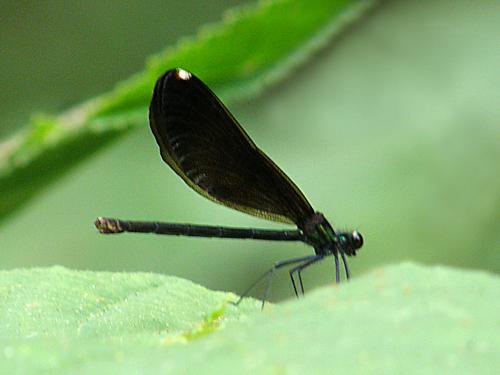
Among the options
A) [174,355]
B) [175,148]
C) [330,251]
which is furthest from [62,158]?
[174,355]

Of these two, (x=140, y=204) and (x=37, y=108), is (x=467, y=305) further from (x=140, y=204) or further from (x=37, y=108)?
(x=37, y=108)

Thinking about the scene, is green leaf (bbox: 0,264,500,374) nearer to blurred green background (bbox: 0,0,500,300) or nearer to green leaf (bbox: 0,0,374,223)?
green leaf (bbox: 0,0,374,223)

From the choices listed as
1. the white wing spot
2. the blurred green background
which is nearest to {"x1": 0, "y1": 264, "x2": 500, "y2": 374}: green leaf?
the white wing spot

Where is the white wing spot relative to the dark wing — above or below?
above

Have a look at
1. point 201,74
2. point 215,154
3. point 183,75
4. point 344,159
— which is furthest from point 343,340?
point 344,159

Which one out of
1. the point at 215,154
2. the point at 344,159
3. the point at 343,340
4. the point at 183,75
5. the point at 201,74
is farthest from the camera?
the point at 344,159

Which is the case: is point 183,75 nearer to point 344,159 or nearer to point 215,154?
point 215,154
